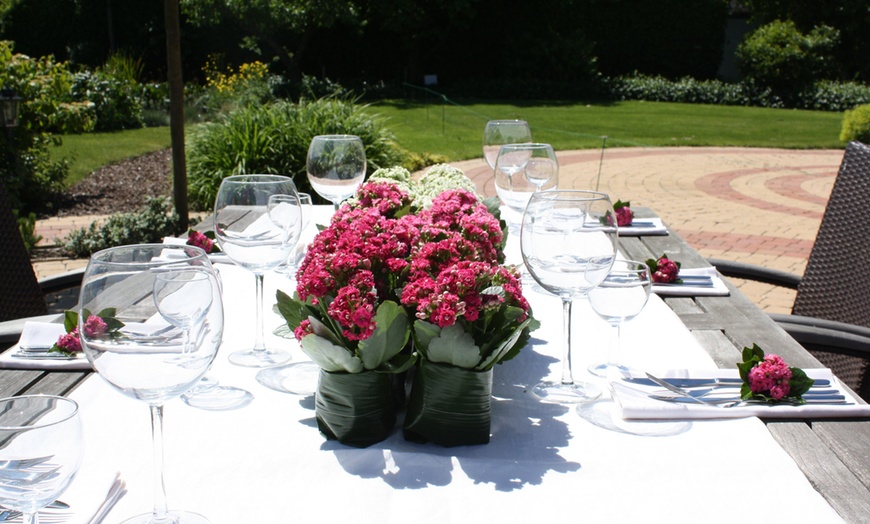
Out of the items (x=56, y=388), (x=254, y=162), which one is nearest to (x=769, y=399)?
(x=56, y=388)

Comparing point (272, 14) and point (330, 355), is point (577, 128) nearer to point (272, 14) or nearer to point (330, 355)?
point (272, 14)

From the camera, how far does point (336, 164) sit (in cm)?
252

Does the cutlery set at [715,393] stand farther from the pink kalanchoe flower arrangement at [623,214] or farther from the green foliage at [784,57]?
the green foliage at [784,57]

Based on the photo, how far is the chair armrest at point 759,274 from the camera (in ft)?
10.8

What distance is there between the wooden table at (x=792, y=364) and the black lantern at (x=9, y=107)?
21.4ft

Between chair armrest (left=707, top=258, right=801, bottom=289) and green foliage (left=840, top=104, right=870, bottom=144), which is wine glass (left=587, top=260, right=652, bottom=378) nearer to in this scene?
chair armrest (left=707, top=258, right=801, bottom=289)

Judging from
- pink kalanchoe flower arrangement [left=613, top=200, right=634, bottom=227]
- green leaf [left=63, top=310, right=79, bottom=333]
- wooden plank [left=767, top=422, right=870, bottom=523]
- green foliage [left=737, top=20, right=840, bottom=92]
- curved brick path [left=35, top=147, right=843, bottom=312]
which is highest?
green foliage [left=737, top=20, right=840, bottom=92]

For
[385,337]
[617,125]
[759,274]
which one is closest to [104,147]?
[617,125]

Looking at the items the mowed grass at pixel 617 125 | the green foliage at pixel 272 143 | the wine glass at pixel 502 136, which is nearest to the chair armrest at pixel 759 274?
the wine glass at pixel 502 136

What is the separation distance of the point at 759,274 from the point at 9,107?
7.00m

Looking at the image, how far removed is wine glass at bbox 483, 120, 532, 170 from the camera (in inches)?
114

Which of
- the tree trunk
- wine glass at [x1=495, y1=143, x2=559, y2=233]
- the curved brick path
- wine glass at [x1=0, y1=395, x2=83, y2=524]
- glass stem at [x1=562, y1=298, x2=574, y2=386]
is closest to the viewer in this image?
wine glass at [x1=0, y1=395, x2=83, y2=524]

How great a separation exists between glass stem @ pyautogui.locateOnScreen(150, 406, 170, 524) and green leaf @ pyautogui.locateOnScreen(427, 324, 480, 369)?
458 mm

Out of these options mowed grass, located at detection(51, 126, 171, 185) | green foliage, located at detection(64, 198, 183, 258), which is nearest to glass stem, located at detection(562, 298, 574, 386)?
green foliage, located at detection(64, 198, 183, 258)
